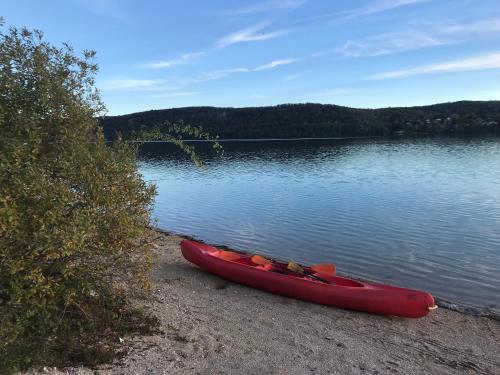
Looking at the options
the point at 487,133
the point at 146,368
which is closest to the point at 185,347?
the point at 146,368

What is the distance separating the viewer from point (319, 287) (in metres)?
8.38

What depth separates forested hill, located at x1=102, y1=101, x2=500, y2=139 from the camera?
280 feet

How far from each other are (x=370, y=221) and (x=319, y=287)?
8883mm

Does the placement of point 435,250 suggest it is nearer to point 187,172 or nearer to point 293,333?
point 293,333

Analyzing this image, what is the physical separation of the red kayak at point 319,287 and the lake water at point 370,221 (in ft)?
6.92

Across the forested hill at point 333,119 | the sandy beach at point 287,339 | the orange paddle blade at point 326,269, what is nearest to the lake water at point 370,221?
the orange paddle blade at point 326,269

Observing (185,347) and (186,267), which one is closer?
(185,347)

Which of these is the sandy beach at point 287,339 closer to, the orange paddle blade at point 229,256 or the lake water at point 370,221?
the orange paddle blade at point 229,256

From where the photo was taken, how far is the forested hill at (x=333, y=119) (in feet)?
280

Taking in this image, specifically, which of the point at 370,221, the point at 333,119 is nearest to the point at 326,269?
the point at 370,221

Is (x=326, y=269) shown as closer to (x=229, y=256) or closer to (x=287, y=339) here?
(x=229, y=256)

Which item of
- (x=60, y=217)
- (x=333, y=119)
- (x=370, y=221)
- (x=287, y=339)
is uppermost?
(x=333, y=119)

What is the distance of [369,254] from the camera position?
12617 millimetres

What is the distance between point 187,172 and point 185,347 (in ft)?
115
